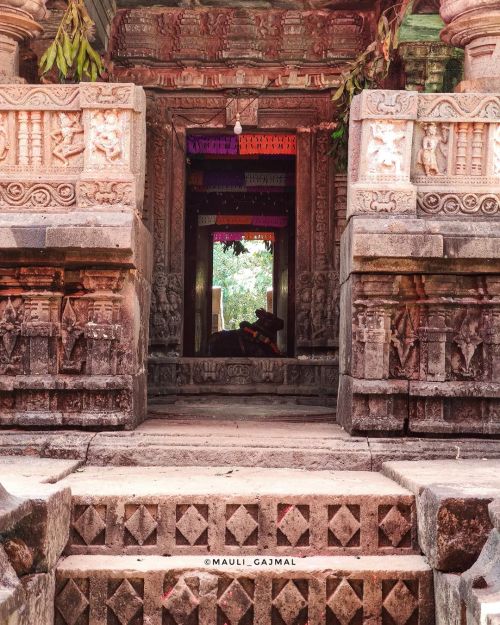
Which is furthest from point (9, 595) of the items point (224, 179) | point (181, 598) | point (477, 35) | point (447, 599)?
point (224, 179)

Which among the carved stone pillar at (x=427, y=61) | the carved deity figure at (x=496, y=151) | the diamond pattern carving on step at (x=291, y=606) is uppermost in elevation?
the carved stone pillar at (x=427, y=61)

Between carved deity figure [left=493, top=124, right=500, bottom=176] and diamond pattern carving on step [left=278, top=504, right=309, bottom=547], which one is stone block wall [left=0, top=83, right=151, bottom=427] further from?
carved deity figure [left=493, top=124, right=500, bottom=176]

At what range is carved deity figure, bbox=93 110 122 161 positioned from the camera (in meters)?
5.38

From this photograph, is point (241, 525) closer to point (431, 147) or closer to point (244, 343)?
point (431, 147)

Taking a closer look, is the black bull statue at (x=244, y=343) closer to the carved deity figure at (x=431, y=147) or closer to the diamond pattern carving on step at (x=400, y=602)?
the carved deity figure at (x=431, y=147)

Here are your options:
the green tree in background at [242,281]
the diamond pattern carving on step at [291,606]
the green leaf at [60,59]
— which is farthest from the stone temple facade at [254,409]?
the green tree in background at [242,281]

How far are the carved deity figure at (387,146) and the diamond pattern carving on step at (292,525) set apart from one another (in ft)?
8.03

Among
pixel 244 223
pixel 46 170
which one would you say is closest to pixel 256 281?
pixel 244 223

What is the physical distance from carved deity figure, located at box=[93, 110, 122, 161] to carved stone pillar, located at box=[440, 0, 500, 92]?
8.01 ft

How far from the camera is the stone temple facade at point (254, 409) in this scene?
3.70m

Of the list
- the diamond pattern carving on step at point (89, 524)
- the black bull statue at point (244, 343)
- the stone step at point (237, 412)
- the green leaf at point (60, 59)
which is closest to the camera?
the diamond pattern carving on step at point (89, 524)

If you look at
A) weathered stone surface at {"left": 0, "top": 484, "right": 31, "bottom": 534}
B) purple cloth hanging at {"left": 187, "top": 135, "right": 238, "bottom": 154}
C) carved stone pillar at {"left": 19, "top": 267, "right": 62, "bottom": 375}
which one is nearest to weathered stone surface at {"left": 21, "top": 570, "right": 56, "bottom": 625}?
weathered stone surface at {"left": 0, "top": 484, "right": 31, "bottom": 534}

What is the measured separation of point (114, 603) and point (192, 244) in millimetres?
11304

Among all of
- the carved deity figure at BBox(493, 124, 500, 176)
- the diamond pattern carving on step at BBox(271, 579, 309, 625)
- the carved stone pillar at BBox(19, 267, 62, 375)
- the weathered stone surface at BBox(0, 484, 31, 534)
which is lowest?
the diamond pattern carving on step at BBox(271, 579, 309, 625)
